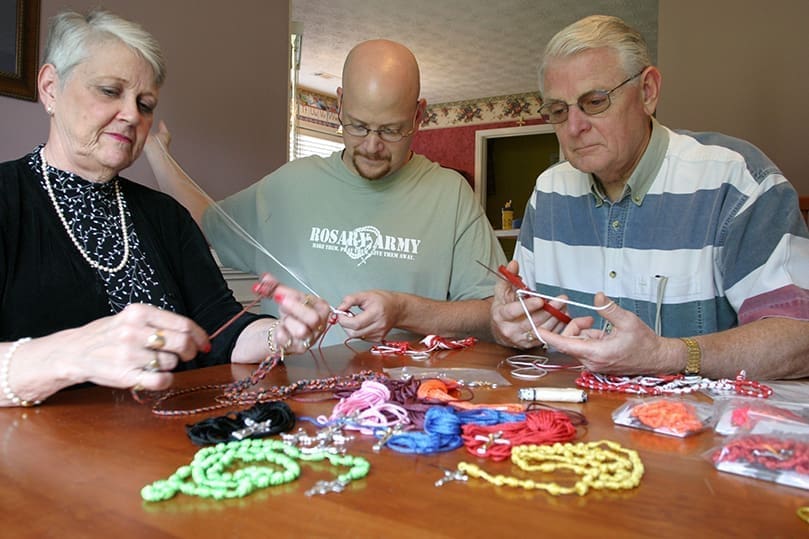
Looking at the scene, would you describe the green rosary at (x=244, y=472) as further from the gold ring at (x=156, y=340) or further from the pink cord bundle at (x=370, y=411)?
the gold ring at (x=156, y=340)

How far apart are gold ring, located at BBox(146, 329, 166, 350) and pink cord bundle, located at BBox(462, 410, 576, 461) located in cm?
45

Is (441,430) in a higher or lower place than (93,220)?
lower

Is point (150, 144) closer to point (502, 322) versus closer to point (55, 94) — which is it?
point (55, 94)

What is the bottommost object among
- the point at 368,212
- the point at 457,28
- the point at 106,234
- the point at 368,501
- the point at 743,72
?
the point at 368,501

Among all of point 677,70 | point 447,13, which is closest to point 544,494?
point 677,70

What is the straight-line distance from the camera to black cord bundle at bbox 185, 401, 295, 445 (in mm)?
791

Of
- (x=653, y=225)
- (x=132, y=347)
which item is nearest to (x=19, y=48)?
(x=132, y=347)

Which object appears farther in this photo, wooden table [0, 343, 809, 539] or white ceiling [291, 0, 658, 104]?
white ceiling [291, 0, 658, 104]

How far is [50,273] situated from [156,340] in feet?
1.87

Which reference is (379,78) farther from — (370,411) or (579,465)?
(579,465)

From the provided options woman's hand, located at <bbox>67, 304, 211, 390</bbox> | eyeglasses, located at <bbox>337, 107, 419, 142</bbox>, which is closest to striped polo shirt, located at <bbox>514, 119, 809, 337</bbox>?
eyeglasses, located at <bbox>337, 107, 419, 142</bbox>

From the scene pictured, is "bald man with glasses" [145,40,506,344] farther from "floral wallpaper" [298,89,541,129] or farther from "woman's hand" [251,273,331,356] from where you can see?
"floral wallpaper" [298,89,541,129]

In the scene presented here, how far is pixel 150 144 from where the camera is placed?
89.7 inches

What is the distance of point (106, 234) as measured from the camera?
1440mm
